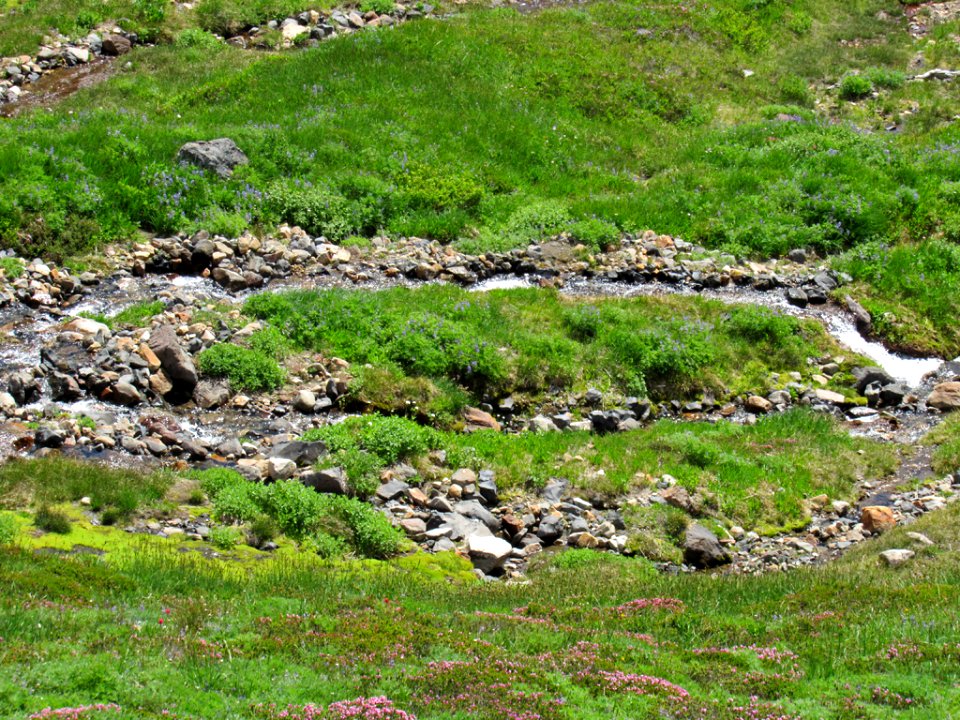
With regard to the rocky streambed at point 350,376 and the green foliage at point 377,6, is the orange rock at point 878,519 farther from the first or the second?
the green foliage at point 377,6

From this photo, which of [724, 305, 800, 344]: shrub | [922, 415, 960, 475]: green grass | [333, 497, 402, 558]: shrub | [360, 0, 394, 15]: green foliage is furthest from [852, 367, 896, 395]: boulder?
[360, 0, 394, 15]: green foliage

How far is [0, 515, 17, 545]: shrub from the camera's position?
12531 mm

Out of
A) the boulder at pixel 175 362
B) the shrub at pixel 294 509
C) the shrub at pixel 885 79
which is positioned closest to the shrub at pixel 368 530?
the shrub at pixel 294 509

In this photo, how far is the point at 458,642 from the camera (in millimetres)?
9867

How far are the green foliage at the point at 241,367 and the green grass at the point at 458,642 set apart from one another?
6.12m

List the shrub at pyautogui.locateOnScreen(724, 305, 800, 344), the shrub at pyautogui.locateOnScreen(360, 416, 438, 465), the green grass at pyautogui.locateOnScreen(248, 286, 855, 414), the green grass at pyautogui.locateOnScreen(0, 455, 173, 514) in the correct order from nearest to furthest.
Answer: the green grass at pyautogui.locateOnScreen(0, 455, 173, 514), the shrub at pyautogui.locateOnScreen(360, 416, 438, 465), the green grass at pyautogui.locateOnScreen(248, 286, 855, 414), the shrub at pyautogui.locateOnScreen(724, 305, 800, 344)

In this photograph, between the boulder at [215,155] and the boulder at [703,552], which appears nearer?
the boulder at [703,552]

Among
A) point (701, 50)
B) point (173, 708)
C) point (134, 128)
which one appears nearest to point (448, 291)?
point (134, 128)

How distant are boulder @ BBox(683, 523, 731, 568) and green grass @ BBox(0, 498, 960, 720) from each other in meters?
2.57

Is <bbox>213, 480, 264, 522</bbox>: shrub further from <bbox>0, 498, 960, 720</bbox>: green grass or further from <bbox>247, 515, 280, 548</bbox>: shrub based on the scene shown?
<bbox>0, 498, 960, 720</bbox>: green grass

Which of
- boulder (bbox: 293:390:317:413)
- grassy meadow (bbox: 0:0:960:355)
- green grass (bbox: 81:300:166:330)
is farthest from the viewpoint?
grassy meadow (bbox: 0:0:960:355)

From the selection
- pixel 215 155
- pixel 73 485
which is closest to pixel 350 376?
pixel 73 485

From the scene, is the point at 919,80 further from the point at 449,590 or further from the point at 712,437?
the point at 449,590

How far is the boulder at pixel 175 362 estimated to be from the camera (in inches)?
722
